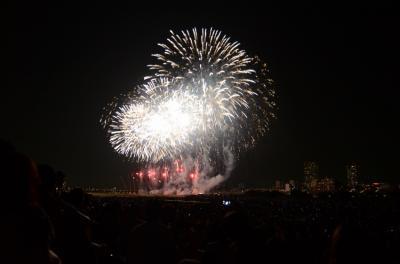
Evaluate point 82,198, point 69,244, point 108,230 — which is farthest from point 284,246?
point 108,230

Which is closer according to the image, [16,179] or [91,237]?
[16,179]

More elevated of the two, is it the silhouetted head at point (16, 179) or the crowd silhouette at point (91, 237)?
the silhouetted head at point (16, 179)

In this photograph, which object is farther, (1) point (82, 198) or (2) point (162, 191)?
(2) point (162, 191)

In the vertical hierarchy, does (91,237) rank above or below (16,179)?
below

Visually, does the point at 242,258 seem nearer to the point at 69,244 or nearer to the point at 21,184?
the point at 69,244

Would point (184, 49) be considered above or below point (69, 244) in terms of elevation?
above

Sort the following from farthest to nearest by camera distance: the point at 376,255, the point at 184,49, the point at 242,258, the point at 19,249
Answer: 1. the point at 184,49
2. the point at 242,258
3. the point at 376,255
4. the point at 19,249

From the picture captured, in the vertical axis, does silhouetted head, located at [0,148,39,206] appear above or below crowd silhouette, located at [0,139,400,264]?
above

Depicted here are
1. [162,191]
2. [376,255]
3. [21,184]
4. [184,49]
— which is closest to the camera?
[21,184]

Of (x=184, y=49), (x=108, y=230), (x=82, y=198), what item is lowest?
(x=108, y=230)

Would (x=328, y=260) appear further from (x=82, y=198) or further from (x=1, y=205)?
(x=82, y=198)
